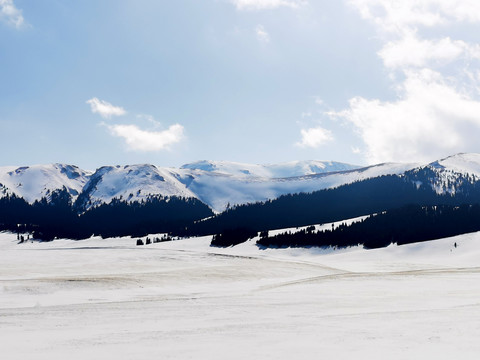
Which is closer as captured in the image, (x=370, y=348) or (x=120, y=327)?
(x=370, y=348)

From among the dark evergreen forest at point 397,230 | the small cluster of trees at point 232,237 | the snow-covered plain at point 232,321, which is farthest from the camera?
the small cluster of trees at point 232,237

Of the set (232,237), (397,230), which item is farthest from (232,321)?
(232,237)

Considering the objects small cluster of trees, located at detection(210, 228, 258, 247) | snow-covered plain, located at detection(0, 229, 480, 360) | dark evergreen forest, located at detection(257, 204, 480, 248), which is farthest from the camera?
small cluster of trees, located at detection(210, 228, 258, 247)

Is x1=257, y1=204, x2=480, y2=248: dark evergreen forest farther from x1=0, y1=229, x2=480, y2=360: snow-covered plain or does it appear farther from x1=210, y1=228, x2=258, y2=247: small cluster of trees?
x1=0, y1=229, x2=480, y2=360: snow-covered plain

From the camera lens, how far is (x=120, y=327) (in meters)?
21.2

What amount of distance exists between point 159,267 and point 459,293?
159 feet

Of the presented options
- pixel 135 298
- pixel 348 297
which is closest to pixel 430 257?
pixel 348 297

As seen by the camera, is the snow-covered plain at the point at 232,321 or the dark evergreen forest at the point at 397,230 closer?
the snow-covered plain at the point at 232,321

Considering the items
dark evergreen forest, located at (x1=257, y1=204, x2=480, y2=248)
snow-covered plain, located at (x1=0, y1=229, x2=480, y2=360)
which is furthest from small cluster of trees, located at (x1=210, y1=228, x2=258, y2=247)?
snow-covered plain, located at (x1=0, y1=229, x2=480, y2=360)

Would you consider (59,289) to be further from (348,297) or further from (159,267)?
(159,267)

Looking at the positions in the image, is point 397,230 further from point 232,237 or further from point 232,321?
point 232,321

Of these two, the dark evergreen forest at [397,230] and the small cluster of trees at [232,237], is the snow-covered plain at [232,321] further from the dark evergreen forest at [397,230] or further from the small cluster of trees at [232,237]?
the small cluster of trees at [232,237]

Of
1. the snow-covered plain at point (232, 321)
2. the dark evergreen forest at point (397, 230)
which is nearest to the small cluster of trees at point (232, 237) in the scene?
the dark evergreen forest at point (397, 230)

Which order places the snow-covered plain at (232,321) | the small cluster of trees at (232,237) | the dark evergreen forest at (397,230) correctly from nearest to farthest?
the snow-covered plain at (232,321)
the dark evergreen forest at (397,230)
the small cluster of trees at (232,237)
